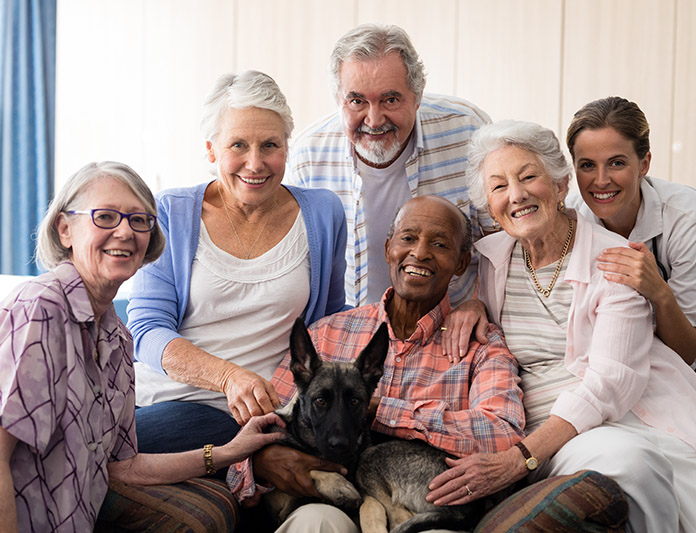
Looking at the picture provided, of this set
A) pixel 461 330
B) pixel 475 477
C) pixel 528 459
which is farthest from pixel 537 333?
pixel 475 477

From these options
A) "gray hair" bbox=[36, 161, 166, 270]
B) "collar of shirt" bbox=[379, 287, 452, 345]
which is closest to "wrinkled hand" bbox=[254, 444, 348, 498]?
"collar of shirt" bbox=[379, 287, 452, 345]

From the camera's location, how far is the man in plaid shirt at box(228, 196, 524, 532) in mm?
1836

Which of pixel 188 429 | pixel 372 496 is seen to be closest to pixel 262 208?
pixel 188 429

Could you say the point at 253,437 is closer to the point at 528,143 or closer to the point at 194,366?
the point at 194,366

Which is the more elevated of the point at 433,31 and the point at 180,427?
the point at 433,31

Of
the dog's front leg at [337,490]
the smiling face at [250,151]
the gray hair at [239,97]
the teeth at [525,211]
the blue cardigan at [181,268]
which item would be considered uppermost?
the gray hair at [239,97]

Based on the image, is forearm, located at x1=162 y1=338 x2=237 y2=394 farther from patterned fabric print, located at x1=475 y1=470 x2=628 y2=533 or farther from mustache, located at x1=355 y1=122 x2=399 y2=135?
mustache, located at x1=355 y1=122 x2=399 y2=135

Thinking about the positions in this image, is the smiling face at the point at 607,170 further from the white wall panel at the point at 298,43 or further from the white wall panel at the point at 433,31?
the white wall panel at the point at 298,43

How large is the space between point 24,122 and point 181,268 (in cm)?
401

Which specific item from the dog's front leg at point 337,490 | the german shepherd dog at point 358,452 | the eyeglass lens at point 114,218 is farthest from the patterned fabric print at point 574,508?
the eyeglass lens at point 114,218

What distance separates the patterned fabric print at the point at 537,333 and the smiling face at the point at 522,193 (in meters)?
0.15

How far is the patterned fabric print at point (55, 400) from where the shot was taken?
1.37 metres

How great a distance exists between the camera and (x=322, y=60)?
16.3 feet

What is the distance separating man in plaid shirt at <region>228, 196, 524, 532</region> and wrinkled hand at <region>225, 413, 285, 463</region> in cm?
3
